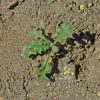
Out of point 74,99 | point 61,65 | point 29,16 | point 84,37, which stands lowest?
point 74,99

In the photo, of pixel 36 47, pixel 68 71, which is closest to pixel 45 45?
pixel 36 47

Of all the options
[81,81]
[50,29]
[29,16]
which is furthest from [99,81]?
[29,16]

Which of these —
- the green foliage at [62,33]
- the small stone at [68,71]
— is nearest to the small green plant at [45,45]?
the green foliage at [62,33]

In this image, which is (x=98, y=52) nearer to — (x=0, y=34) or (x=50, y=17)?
(x=50, y=17)

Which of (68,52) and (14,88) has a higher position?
(68,52)

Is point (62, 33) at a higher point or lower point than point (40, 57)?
higher

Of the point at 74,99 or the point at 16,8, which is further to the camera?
the point at 16,8

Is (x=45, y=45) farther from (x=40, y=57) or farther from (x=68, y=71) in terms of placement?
(x=68, y=71)
